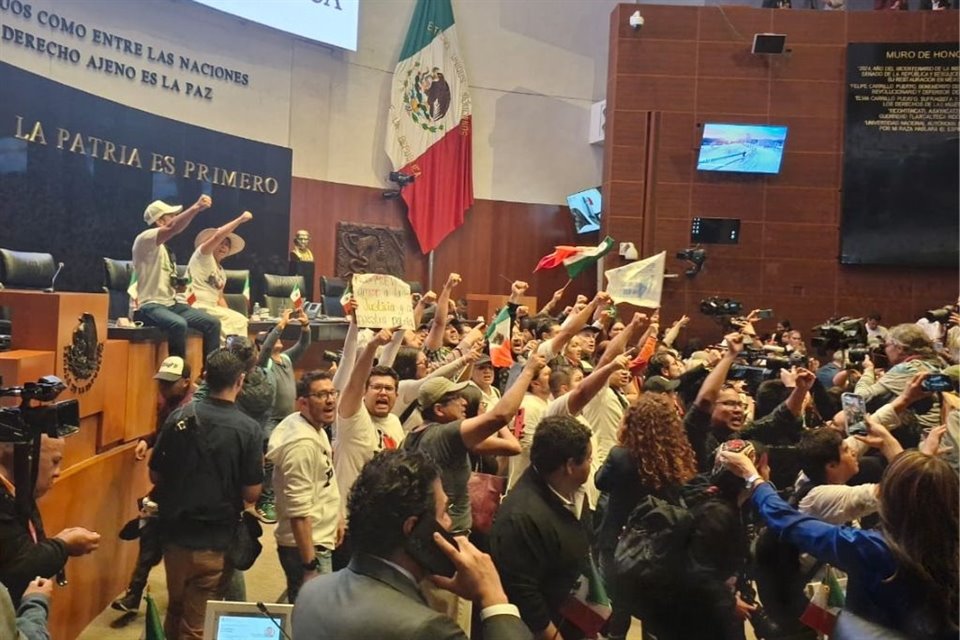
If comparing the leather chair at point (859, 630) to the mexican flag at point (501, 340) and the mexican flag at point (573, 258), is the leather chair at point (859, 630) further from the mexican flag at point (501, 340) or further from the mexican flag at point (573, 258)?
the mexican flag at point (573, 258)

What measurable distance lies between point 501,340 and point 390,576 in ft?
10.6

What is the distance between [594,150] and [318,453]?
11.6 metres

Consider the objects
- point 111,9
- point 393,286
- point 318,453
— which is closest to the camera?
point 318,453

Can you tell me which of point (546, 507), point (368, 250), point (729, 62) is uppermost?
point (729, 62)

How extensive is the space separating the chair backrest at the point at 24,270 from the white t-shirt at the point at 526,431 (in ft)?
11.9

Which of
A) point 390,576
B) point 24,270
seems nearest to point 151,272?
point 24,270

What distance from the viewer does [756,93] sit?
11641mm

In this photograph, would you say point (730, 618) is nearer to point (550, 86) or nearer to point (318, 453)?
point (318, 453)

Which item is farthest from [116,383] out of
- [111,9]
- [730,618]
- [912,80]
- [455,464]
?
[912,80]

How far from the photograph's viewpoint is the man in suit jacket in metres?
1.61

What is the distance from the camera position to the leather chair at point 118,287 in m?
7.19

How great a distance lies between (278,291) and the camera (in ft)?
33.3

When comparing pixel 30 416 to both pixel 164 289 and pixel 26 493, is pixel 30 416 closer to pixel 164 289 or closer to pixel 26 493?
pixel 26 493

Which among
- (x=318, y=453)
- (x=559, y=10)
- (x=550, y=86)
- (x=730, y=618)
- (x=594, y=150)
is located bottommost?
(x=730, y=618)
